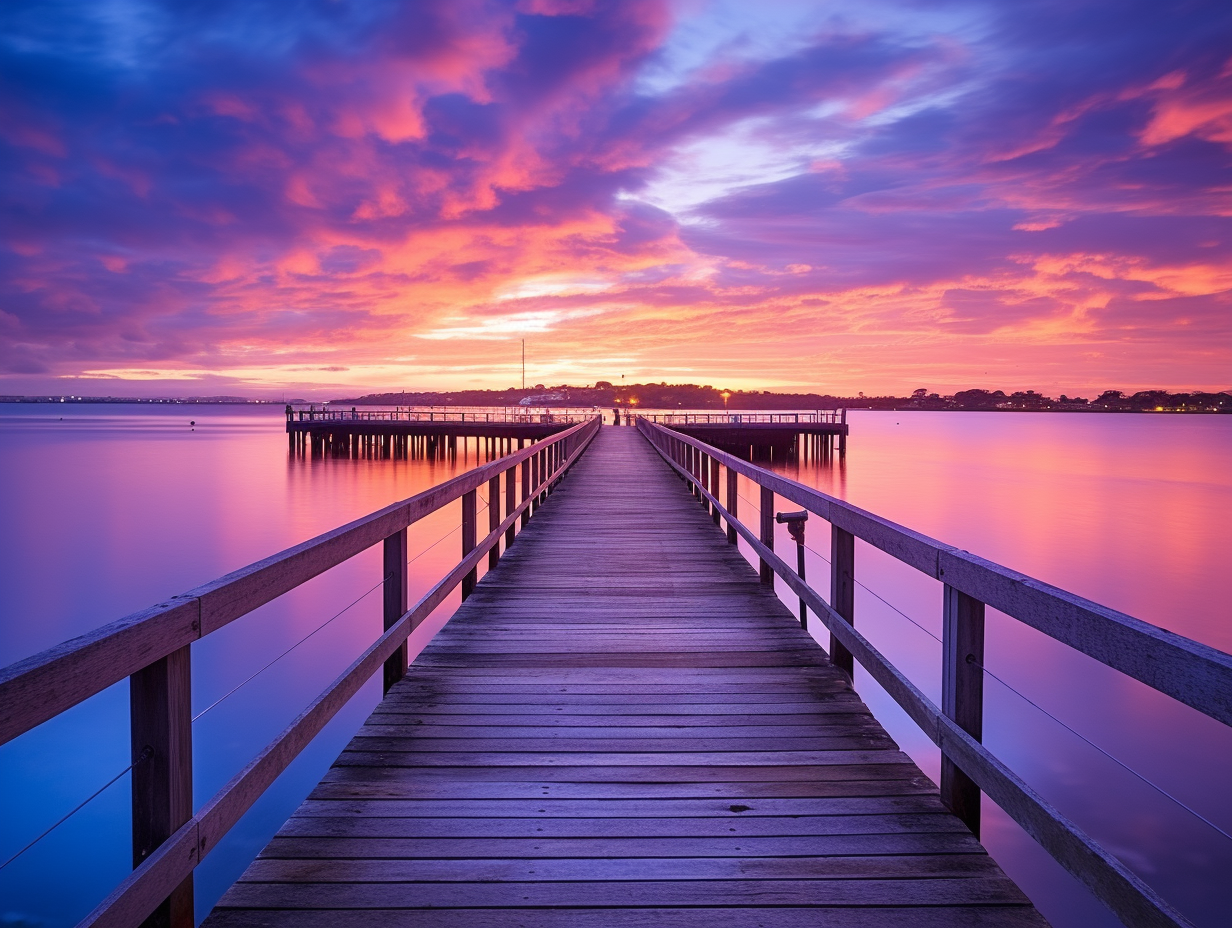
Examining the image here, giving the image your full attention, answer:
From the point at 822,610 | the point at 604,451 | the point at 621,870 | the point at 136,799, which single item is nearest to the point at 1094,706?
the point at 822,610

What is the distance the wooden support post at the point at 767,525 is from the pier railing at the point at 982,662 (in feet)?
5.10

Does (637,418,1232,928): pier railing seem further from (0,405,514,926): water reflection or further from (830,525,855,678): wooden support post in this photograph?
(0,405,514,926): water reflection

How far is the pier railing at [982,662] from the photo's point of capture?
5.01ft

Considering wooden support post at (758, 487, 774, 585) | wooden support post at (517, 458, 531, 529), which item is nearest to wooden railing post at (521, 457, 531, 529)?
wooden support post at (517, 458, 531, 529)

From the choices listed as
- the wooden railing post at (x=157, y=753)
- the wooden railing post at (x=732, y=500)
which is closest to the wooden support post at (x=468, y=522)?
the wooden railing post at (x=732, y=500)

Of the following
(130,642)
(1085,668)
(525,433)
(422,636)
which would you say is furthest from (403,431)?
(130,642)

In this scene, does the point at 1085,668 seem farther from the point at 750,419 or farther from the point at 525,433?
the point at 750,419

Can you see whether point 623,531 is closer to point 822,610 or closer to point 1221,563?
point 822,610

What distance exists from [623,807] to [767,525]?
3336 mm

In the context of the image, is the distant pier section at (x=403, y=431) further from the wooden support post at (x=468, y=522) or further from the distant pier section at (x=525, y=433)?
the wooden support post at (x=468, y=522)

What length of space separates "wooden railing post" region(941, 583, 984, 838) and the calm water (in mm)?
565

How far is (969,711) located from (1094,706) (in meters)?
10.6

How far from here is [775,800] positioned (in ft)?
8.86

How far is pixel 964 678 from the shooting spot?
244 centimetres
